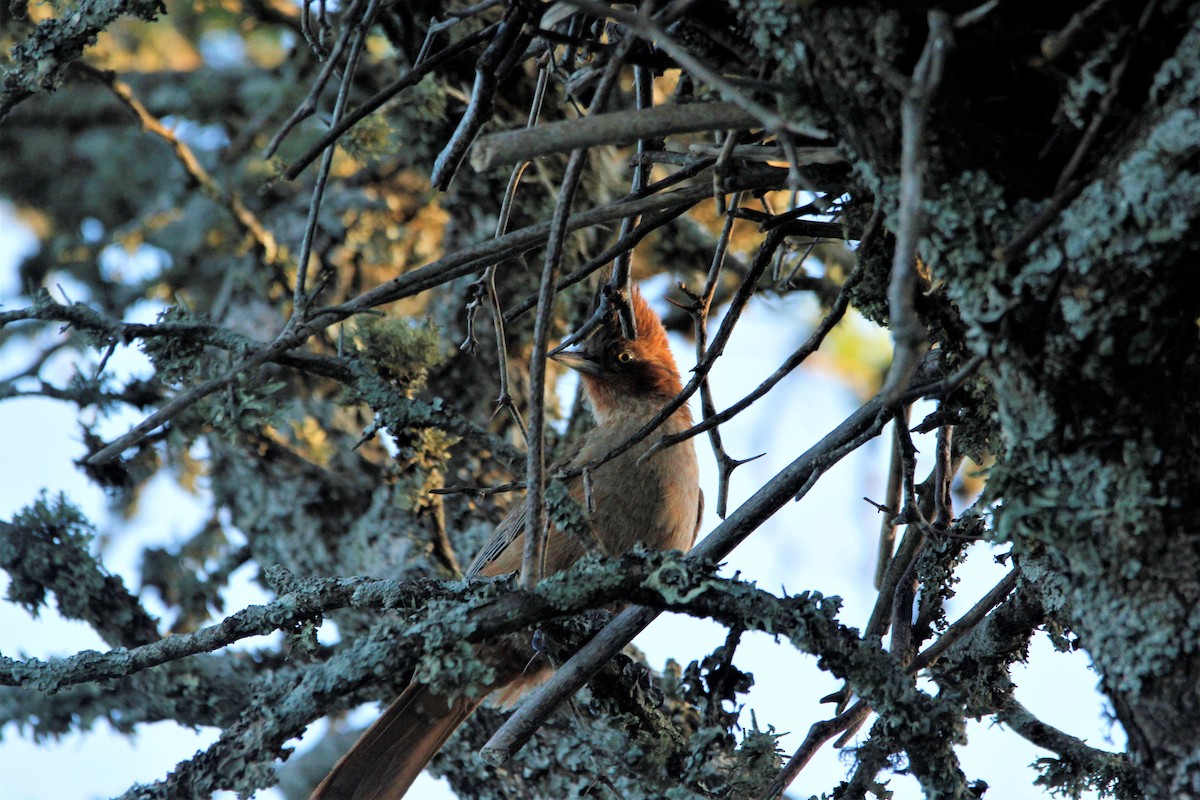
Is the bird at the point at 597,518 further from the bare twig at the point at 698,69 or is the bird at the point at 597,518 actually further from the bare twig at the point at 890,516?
the bare twig at the point at 698,69

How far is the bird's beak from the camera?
4.66 m

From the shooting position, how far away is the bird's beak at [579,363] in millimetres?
4656

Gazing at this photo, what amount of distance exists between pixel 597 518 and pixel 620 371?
2.68 feet

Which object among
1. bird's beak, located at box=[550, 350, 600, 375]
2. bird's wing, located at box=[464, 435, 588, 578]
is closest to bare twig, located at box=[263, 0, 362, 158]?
bird's wing, located at box=[464, 435, 588, 578]

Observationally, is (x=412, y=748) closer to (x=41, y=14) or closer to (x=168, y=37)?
(x=41, y=14)

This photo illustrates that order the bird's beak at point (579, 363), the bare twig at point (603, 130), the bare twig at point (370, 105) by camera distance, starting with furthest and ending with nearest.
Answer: the bird's beak at point (579, 363)
the bare twig at point (370, 105)
the bare twig at point (603, 130)

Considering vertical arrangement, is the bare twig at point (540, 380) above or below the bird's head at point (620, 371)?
below

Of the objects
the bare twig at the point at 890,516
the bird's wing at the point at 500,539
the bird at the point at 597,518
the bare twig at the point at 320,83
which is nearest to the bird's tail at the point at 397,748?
the bird at the point at 597,518

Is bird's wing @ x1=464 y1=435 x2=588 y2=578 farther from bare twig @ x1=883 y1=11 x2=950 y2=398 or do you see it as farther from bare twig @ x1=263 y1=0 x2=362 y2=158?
bare twig @ x1=883 y1=11 x2=950 y2=398

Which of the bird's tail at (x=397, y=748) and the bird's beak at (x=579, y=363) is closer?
the bird's tail at (x=397, y=748)

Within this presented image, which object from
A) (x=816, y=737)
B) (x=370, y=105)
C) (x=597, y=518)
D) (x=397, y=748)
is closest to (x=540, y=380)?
(x=370, y=105)

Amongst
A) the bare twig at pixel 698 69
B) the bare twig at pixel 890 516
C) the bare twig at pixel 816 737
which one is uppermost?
the bare twig at pixel 890 516

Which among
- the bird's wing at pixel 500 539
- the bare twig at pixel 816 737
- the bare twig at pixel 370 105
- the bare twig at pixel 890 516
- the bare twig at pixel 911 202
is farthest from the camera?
the bird's wing at pixel 500 539

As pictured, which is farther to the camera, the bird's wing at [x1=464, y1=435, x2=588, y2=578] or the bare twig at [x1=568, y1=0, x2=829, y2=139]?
the bird's wing at [x1=464, y1=435, x2=588, y2=578]
